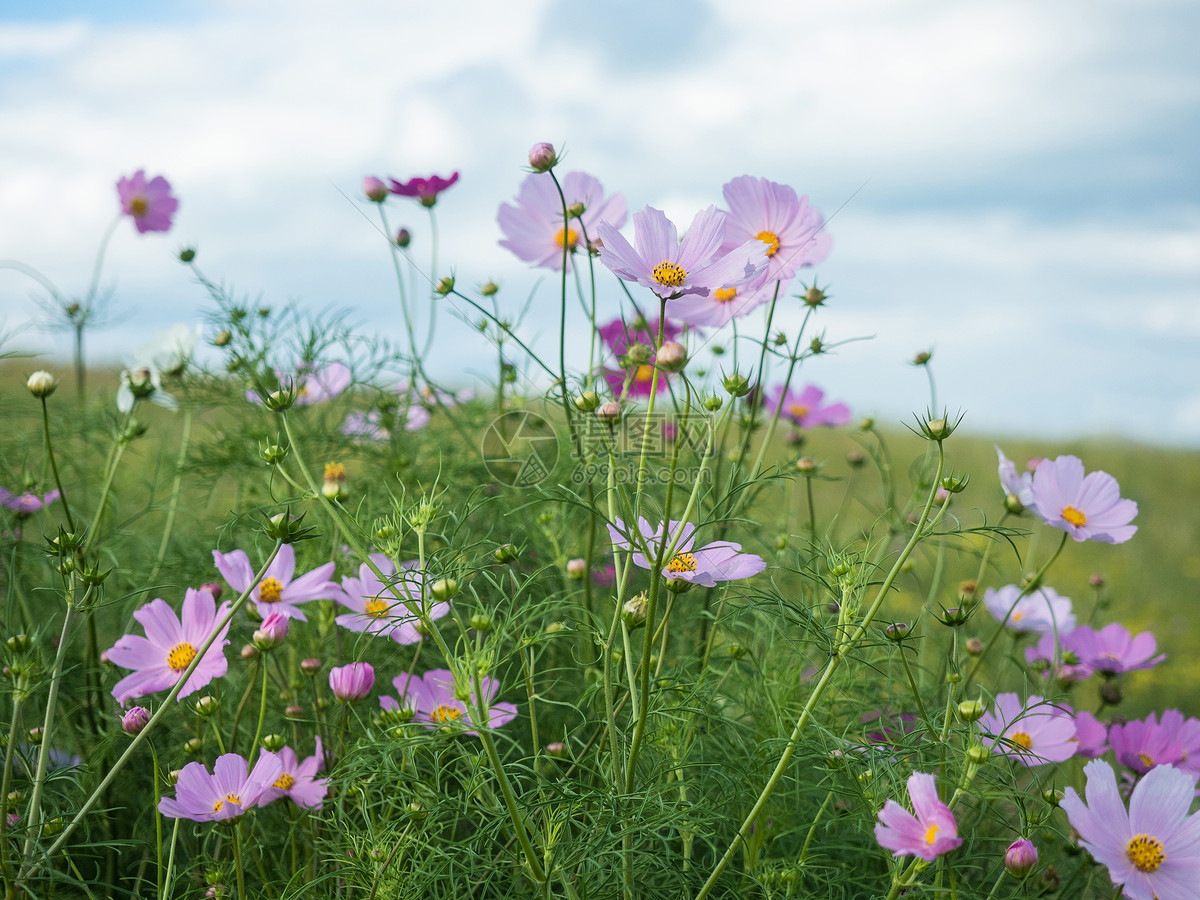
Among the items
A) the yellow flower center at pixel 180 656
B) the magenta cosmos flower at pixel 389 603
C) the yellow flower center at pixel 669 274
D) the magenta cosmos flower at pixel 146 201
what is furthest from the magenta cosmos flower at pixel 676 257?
the magenta cosmos flower at pixel 146 201

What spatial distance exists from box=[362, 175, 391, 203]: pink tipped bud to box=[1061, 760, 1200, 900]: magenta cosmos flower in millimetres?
1221

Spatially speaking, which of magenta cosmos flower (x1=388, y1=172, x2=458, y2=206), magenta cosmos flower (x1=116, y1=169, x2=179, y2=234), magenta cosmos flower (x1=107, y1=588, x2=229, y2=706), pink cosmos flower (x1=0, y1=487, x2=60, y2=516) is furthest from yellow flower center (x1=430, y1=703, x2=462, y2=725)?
magenta cosmos flower (x1=116, y1=169, x2=179, y2=234)

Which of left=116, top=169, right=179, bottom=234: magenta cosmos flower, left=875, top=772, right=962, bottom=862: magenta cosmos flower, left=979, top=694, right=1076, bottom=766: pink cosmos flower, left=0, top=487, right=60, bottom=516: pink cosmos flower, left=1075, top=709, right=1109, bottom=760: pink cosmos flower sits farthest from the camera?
left=116, top=169, right=179, bottom=234: magenta cosmos flower

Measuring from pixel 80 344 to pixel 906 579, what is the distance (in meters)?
2.17

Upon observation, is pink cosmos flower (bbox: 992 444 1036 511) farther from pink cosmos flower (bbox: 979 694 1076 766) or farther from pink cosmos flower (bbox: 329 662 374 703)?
pink cosmos flower (bbox: 329 662 374 703)

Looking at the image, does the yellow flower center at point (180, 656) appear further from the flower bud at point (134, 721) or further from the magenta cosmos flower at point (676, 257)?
the magenta cosmos flower at point (676, 257)

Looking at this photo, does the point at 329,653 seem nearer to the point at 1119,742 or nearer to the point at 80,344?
the point at 80,344

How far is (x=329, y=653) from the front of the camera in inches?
50.4

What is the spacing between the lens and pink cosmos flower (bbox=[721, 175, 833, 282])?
98 cm

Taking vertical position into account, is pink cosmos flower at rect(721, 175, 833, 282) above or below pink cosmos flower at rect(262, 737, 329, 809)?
above

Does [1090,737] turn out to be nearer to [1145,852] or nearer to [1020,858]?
[1145,852]

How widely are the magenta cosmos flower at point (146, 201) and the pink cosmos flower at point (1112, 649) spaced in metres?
1.93

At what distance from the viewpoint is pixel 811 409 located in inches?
63.8

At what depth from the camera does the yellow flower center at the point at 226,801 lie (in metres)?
0.80
